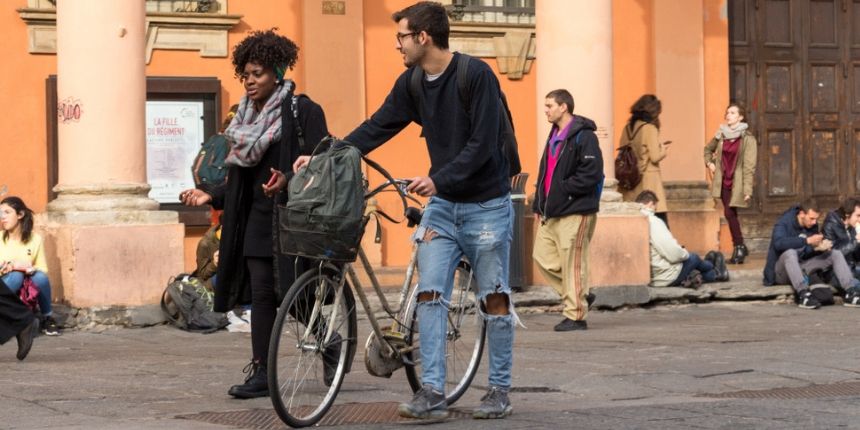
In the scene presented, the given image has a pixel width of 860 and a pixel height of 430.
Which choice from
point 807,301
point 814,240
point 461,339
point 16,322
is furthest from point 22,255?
point 814,240

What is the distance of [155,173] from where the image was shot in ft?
48.3

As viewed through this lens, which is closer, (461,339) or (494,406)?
(494,406)

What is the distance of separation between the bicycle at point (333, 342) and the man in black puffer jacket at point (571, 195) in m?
4.13

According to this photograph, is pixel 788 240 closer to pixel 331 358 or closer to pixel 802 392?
pixel 802 392

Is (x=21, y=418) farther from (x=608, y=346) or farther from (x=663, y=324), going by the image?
(x=663, y=324)

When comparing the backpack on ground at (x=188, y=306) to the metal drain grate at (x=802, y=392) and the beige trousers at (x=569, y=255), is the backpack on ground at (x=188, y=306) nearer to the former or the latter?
the beige trousers at (x=569, y=255)

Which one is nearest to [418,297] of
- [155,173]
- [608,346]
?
[608,346]

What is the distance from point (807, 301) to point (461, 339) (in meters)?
6.92

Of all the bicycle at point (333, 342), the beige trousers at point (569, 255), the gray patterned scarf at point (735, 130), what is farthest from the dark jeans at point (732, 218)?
the bicycle at point (333, 342)

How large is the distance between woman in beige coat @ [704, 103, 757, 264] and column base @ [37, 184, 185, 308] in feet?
20.3

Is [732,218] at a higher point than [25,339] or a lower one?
higher

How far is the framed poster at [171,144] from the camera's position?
1467cm

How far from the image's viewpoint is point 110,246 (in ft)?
39.6

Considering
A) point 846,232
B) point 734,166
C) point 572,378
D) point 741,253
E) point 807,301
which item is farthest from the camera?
point 734,166
